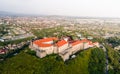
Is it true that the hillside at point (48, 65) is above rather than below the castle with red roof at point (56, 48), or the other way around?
below

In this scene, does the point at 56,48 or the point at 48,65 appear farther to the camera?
the point at 56,48

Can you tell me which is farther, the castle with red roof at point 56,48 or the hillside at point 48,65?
the castle with red roof at point 56,48

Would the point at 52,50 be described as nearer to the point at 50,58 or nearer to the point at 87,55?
the point at 50,58

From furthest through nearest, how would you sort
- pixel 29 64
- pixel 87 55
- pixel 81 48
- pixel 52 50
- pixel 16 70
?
pixel 81 48 → pixel 87 55 → pixel 52 50 → pixel 29 64 → pixel 16 70

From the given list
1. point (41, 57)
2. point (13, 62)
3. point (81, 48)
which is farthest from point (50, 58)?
point (81, 48)

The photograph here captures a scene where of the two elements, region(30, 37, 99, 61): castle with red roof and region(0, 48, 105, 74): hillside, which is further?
region(30, 37, 99, 61): castle with red roof

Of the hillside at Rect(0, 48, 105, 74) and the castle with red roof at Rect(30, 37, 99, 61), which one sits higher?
the castle with red roof at Rect(30, 37, 99, 61)

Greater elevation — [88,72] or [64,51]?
[64,51]

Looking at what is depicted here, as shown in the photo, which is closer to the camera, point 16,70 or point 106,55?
point 16,70

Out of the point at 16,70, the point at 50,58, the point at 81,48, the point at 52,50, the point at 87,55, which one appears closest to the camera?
the point at 16,70

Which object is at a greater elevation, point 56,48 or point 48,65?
point 56,48
